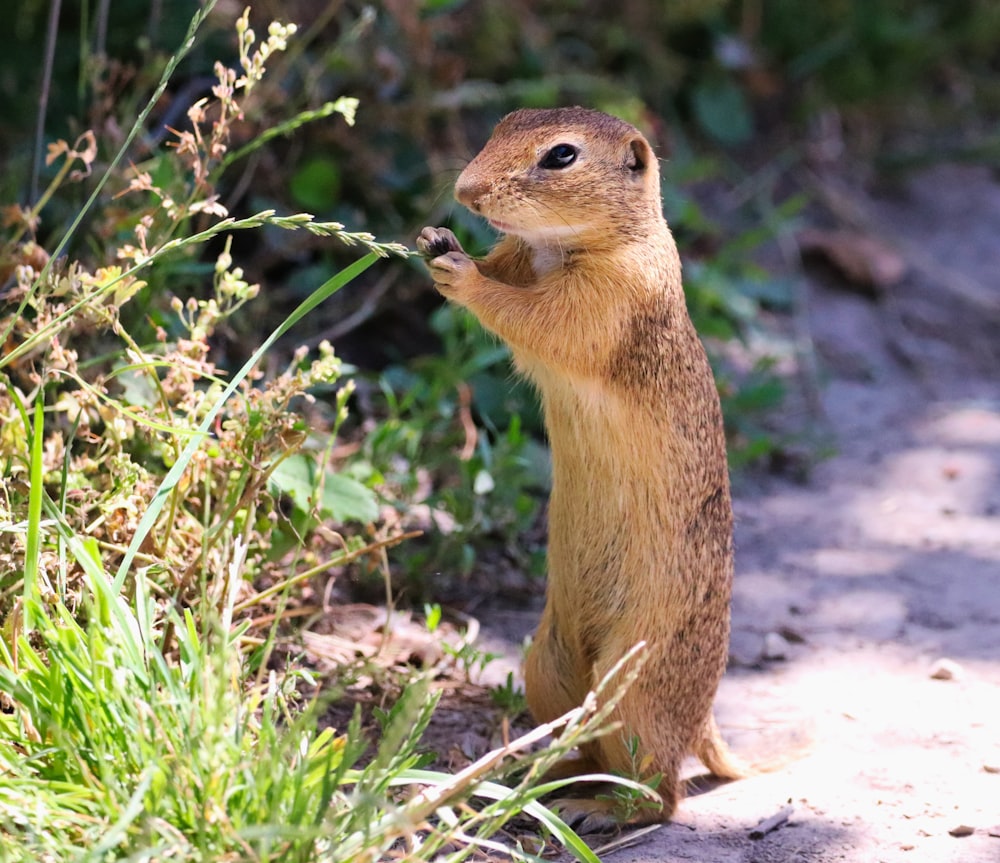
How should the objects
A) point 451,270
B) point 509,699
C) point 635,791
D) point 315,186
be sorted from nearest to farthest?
point 635,791
point 451,270
point 509,699
point 315,186

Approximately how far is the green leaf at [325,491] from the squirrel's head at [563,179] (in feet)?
2.93

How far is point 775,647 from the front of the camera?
165 inches

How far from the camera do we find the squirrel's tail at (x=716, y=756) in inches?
133

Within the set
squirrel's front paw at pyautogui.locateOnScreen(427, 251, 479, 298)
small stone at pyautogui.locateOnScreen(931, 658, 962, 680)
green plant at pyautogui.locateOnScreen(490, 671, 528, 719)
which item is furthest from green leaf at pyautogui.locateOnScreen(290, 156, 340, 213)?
small stone at pyautogui.locateOnScreen(931, 658, 962, 680)

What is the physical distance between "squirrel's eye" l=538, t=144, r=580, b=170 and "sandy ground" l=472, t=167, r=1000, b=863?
172 centimetres

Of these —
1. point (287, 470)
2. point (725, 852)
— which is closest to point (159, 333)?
point (287, 470)

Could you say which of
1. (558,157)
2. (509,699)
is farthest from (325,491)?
(558,157)

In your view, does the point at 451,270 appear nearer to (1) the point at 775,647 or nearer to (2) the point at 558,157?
(2) the point at 558,157

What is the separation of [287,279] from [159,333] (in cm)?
206

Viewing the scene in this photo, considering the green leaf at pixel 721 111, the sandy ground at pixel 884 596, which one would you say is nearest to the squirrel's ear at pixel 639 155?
the sandy ground at pixel 884 596

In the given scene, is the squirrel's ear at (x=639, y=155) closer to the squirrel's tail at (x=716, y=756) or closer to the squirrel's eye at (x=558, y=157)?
the squirrel's eye at (x=558, y=157)

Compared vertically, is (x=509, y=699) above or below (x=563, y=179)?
below

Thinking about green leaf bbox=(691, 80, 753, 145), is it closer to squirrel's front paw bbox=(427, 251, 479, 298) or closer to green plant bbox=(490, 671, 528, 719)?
squirrel's front paw bbox=(427, 251, 479, 298)

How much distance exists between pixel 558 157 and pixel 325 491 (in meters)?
1.16
